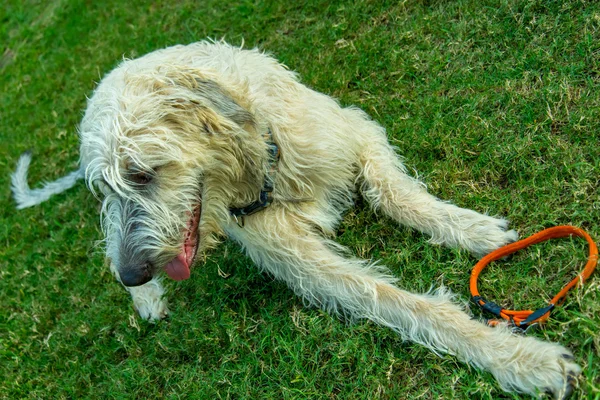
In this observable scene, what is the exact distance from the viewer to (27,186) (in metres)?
6.09

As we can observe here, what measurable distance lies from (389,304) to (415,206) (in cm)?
81

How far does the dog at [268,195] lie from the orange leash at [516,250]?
9cm

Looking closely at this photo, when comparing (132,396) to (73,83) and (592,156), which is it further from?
(73,83)

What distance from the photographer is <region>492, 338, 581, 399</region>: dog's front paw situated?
8.46ft

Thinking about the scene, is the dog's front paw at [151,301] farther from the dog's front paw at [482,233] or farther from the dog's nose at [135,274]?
the dog's front paw at [482,233]

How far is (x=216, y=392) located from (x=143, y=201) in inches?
57.5

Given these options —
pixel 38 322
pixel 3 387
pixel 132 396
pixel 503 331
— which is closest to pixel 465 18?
pixel 503 331

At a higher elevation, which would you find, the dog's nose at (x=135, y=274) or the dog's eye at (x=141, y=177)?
the dog's eye at (x=141, y=177)

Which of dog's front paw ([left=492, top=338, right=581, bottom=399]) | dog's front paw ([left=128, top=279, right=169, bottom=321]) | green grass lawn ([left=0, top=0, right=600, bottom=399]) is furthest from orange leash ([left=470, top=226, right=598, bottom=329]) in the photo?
dog's front paw ([left=128, top=279, right=169, bottom=321])

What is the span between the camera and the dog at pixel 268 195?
119 inches

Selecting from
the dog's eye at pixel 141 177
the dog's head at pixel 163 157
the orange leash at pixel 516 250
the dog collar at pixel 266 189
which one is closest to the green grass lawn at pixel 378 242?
the orange leash at pixel 516 250

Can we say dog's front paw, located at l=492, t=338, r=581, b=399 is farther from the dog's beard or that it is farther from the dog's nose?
the dog's nose

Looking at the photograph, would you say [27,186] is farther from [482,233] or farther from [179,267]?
[482,233]

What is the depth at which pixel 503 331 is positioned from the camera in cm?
291
